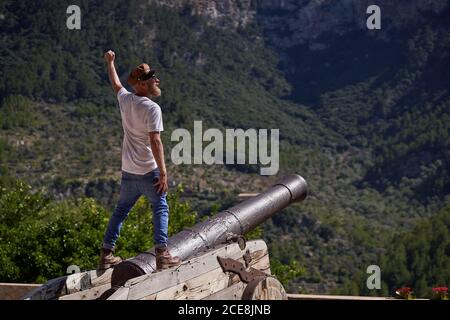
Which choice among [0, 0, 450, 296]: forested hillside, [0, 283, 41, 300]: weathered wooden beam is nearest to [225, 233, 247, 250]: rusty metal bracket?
[0, 283, 41, 300]: weathered wooden beam

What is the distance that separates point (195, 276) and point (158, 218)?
1.47 feet

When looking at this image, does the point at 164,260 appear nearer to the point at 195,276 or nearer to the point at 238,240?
the point at 195,276

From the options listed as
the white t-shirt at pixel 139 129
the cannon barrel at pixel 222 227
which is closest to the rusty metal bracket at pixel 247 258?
the cannon barrel at pixel 222 227

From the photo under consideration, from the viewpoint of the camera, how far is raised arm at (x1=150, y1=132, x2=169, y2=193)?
5.07 m

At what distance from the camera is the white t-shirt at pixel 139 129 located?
508cm

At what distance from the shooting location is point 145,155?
17.0 feet

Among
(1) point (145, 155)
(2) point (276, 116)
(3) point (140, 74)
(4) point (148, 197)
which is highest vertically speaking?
(3) point (140, 74)

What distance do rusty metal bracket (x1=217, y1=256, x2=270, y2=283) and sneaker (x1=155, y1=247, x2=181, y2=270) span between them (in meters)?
0.30

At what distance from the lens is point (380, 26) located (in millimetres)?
133875

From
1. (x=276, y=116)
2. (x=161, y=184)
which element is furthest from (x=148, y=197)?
(x=276, y=116)

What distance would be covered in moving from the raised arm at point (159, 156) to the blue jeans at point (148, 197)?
42 mm

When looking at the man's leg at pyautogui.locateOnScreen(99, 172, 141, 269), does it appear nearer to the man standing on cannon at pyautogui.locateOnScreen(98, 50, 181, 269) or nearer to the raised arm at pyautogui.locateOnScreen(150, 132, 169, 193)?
the man standing on cannon at pyautogui.locateOnScreen(98, 50, 181, 269)

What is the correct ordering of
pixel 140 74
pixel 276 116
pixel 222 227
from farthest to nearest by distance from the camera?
1. pixel 276 116
2. pixel 222 227
3. pixel 140 74
